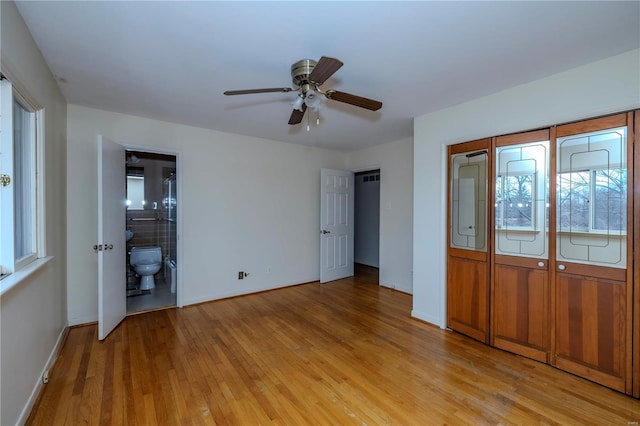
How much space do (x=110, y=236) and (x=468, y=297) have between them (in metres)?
3.93

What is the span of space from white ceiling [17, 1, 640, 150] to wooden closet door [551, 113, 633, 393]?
0.65 metres

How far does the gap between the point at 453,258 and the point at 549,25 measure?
86.5 inches

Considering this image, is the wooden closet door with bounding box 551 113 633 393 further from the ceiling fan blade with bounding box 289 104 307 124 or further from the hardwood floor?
the ceiling fan blade with bounding box 289 104 307 124

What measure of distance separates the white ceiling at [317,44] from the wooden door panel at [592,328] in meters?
1.78

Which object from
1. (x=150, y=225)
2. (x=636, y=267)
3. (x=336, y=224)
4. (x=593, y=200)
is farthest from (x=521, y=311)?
(x=150, y=225)

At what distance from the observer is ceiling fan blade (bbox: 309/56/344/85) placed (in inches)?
63.6

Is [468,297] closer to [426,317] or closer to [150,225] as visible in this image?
[426,317]

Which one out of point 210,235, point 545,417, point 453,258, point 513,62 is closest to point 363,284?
point 453,258

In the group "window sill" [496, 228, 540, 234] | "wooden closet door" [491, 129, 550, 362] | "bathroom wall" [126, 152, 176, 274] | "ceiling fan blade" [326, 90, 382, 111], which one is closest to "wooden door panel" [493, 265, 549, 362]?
"wooden closet door" [491, 129, 550, 362]

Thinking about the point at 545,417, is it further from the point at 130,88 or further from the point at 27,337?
the point at 130,88

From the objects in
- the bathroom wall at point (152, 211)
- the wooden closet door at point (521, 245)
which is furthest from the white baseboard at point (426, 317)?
the bathroom wall at point (152, 211)

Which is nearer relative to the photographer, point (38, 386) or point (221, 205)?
point (38, 386)

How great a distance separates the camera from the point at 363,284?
5.04m

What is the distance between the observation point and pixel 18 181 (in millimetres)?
1988
